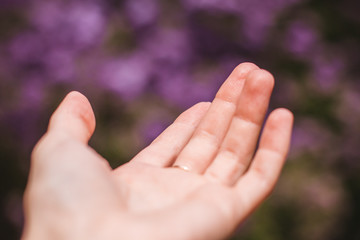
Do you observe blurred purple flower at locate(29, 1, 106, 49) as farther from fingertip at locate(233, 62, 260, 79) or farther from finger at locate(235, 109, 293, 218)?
finger at locate(235, 109, 293, 218)

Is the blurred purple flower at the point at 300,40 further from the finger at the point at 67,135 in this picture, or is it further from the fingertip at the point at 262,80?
the finger at the point at 67,135

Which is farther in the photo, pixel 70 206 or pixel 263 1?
pixel 263 1

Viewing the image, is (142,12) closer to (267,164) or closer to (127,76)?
(127,76)

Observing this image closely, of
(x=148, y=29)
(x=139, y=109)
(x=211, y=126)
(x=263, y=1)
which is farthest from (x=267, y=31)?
(x=211, y=126)

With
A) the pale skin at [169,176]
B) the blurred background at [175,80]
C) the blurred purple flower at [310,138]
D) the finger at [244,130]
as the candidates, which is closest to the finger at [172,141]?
the pale skin at [169,176]

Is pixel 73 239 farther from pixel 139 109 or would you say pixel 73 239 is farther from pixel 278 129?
pixel 139 109

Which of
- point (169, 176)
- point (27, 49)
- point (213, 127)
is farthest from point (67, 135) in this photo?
point (27, 49)
